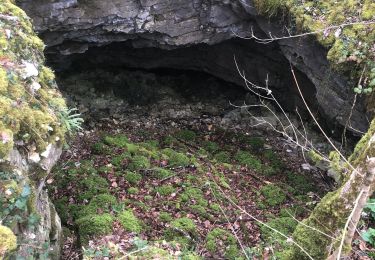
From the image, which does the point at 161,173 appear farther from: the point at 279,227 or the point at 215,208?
the point at 279,227

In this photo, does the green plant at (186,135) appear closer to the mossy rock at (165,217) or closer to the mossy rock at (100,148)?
the mossy rock at (100,148)

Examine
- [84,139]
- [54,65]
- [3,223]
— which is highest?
[3,223]

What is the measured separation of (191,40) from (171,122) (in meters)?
2.49

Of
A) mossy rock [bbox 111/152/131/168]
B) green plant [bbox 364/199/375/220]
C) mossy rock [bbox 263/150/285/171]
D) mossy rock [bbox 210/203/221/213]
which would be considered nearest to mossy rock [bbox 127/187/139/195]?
mossy rock [bbox 111/152/131/168]

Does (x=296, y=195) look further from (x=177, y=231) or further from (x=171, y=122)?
(x=171, y=122)

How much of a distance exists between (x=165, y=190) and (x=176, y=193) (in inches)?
8.4

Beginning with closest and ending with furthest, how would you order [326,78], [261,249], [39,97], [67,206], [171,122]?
[39,97] → [261,249] → [67,206] → [326,78] → [171,122]

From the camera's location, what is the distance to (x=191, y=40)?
30.3ft

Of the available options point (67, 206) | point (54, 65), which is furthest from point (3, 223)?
point (54, 65)

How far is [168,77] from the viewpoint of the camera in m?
12.4

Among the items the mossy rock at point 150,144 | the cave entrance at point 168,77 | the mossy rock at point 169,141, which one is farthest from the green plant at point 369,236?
the cave entrance at point 168,77

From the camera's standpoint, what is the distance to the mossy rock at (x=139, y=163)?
25.4 ft

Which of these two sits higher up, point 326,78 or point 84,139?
point 326,78

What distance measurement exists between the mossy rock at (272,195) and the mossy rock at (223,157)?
4.46ft
